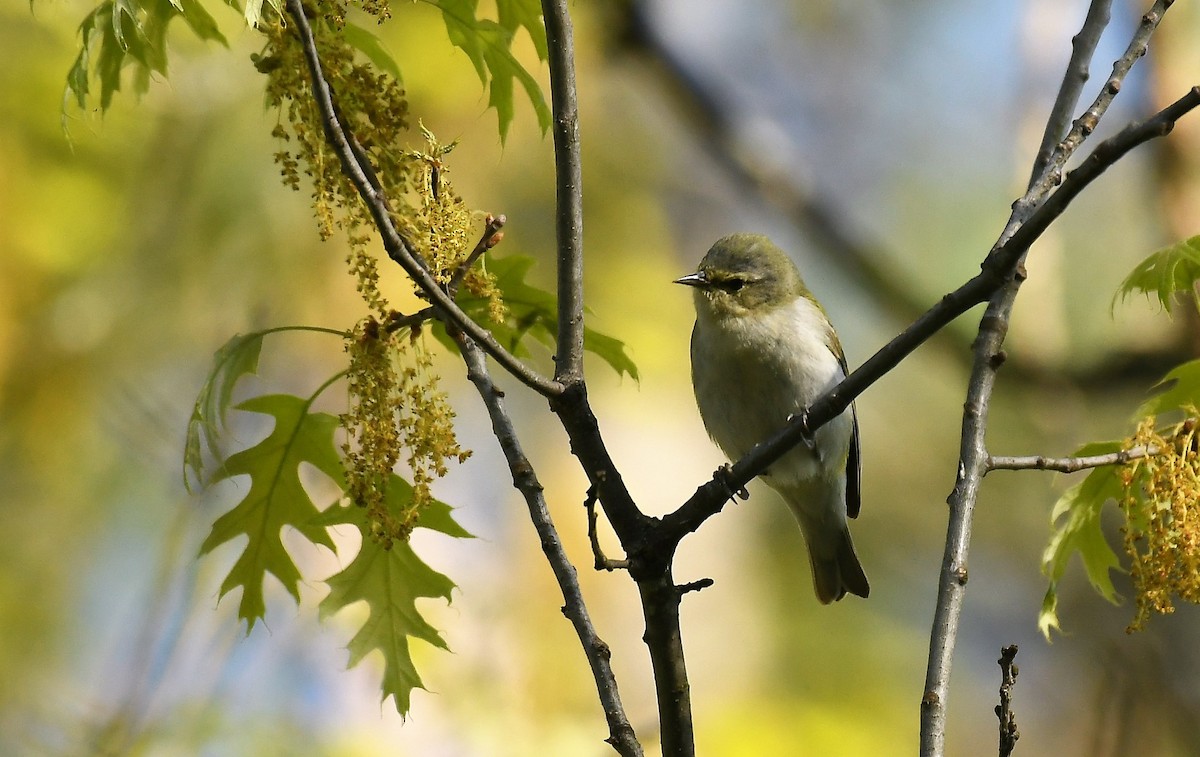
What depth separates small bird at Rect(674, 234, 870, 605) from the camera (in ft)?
12.9

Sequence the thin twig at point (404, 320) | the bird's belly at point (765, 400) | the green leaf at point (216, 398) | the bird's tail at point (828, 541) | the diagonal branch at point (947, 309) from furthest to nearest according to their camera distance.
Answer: the bird's tail at point (828, 541)
the bird's belly at point (765, 400)
the green leaf at point (216, 398)
the thin twig at point (404, 320)
the diagonal branch at point (947, 309)

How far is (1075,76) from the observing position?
2455 millimetres

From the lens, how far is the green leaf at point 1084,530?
2.52 metres

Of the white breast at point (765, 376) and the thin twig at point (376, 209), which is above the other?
the white breast at point (765, 376)

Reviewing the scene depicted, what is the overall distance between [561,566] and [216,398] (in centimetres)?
79

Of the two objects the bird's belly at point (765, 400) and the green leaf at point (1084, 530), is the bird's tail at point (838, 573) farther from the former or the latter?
the green leaf at point (1084, 530)

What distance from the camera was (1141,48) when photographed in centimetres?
225

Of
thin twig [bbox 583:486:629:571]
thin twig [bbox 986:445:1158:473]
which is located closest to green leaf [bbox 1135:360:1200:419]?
thin twig [bbox 986:445:1158:473]

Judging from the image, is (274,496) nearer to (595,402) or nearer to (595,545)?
(595,545)

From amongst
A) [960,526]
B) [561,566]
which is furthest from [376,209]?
[960,526]

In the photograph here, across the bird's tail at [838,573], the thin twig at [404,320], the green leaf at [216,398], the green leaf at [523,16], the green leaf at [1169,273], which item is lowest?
the green leaf at [216,398]

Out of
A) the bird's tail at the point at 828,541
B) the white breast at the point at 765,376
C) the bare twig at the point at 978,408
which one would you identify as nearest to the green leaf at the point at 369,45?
the bare twig at the point at 978,408

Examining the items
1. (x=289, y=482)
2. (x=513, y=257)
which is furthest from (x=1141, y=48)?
(x=289, y=482)

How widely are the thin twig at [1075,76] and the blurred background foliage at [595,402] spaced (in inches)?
98.7
